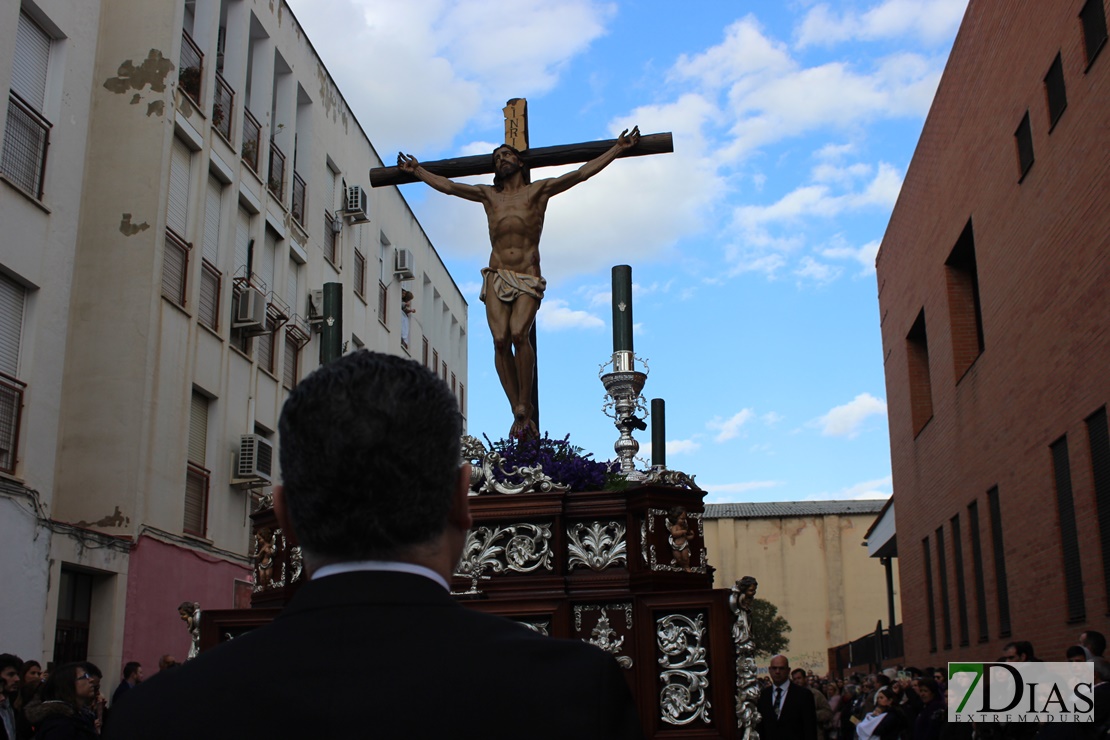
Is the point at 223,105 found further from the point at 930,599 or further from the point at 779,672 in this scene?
the point at 930,599

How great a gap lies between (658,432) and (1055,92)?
9.95 metres

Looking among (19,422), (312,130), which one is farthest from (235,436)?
(312,130)

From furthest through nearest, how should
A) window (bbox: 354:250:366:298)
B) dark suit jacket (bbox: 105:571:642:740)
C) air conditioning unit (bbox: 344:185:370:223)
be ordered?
1. window (bbox: 354:250:366:298)
2. air conditioning unit (bbox: 344:185:370:223)
3. dark suit jacket (bbox: 105:571:642:740)

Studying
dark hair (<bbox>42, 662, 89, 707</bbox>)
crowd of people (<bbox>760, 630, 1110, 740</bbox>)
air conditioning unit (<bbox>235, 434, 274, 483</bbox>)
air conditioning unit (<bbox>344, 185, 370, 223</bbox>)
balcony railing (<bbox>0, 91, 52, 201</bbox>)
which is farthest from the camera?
air conditioning unit (<bbox>344, 185, 370, 223</bbox>)

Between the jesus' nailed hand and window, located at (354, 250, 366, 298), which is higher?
window, located at (354, 250, 366, 298)

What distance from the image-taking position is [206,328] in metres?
16.7

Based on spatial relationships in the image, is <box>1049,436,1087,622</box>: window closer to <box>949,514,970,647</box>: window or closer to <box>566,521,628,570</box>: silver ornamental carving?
<box>949,514,970,647</box>: window

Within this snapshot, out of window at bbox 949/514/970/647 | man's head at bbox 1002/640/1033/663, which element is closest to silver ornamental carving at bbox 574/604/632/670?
man's head at bbox 1002/640/1033/663

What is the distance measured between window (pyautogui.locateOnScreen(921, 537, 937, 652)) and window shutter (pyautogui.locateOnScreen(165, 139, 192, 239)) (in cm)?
1750

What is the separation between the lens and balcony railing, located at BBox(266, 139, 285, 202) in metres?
20.0

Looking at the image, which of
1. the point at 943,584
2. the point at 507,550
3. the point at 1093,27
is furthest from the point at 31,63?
the point at 943,584

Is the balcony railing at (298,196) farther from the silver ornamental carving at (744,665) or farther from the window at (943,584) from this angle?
the silver ornamental carving at (744,665)

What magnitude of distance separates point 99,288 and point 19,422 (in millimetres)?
2955

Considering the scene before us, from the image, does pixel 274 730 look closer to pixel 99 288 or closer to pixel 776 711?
pixel 776 711
